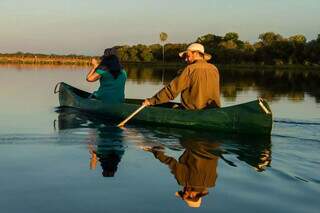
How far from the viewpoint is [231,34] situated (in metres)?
107

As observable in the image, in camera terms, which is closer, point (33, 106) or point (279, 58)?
point (33, 106)

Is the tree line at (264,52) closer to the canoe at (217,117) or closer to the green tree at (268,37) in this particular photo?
the green tree at (268,37)

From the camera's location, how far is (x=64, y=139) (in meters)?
9.48

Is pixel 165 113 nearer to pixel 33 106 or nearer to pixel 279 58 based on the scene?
pixel 33 106

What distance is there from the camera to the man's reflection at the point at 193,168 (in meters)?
5.66

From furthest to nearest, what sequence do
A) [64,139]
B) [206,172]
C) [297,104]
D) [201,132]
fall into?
1. [297,104]
2. [201,132]
3. [64,139]
4. [206,172]

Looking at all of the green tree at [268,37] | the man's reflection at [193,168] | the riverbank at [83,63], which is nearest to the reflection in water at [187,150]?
the man's reflection at [193,168]

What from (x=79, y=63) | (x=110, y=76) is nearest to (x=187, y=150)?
(x=110, y=76)

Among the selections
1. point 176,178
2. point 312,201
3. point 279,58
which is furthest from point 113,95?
point 279,58

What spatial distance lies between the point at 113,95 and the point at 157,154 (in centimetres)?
553

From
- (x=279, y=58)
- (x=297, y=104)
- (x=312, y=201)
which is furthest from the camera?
(x=279, y=58)

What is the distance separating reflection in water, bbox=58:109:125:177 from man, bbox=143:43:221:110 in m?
1.34

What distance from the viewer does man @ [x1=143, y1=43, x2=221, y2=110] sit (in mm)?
10164

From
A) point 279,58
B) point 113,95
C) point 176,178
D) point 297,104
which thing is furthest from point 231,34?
point 176,178
